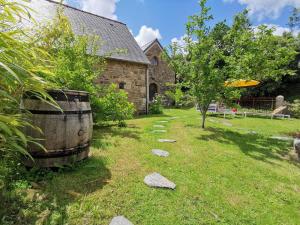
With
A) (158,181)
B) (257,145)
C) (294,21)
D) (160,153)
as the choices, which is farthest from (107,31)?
(294,21)

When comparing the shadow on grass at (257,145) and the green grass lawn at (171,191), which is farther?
the shadow on grass at (257,145)

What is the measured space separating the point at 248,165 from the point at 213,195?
4.56 ft

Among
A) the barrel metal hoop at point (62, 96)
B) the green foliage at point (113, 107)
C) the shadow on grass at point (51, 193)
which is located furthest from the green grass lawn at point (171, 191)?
the green foliage at point (113, 107)

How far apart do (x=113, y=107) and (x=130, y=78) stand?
5.01 m

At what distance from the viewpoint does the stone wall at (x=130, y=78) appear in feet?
30.8

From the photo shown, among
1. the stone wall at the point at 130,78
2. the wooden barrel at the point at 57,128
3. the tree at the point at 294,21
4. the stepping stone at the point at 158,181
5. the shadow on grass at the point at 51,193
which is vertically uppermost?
the tree at the point at 294,21

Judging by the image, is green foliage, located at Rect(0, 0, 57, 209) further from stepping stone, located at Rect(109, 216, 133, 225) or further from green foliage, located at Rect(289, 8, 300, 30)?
green foliage, located at Rect(289, 8, 300, 30)

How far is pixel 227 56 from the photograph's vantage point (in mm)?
5434

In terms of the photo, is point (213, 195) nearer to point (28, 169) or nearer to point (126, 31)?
point (28, 169)

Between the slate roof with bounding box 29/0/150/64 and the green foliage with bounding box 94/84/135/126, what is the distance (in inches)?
159

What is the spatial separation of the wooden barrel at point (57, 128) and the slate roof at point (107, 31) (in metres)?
7.22

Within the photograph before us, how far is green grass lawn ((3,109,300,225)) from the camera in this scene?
1736 millimetres

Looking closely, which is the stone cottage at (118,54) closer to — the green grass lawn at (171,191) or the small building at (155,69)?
the small building at (155,69)

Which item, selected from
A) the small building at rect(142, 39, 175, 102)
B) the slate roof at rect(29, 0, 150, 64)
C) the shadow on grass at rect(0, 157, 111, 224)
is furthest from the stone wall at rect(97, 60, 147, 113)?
the shadow on grass at rect(0, 157, 111, 224)
